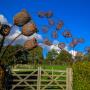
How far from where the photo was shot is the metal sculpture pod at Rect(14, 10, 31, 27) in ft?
89.2

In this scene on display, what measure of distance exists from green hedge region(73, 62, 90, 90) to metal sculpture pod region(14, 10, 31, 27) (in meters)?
7.92

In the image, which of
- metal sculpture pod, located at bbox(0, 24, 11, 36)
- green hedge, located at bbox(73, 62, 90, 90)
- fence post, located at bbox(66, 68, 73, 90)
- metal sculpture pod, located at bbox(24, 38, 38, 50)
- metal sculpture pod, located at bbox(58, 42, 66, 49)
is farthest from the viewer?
metal sculpture pod, located at bbox(58, 42, 66, 49)

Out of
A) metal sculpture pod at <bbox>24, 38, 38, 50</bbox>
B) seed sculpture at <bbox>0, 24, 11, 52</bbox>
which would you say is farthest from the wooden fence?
seed sculpture at <bbox>0, 24, 11, 52</bbox>

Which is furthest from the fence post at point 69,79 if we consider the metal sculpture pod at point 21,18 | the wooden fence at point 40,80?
the metal sculpture pod at point 21,18

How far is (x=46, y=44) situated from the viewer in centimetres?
3966

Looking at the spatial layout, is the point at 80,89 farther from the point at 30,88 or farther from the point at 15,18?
the point at 15,18

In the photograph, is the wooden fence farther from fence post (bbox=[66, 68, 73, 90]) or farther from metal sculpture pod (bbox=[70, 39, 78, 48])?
metal sculpture pod (bbox=[70, 39, 78, 48])

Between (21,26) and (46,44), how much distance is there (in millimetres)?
12311

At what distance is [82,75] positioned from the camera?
20359 millimetres

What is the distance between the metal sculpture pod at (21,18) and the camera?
27.2 m

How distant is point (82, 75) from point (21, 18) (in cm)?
901

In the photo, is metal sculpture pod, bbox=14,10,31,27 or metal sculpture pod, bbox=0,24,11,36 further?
metal sculpture pod, bbox=14,10,31,27

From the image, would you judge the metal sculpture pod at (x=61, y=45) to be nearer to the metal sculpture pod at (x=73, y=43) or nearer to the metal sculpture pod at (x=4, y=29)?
the metal sculpture pod at (x=73, y=43)

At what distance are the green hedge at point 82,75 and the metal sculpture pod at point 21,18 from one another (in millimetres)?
7918
